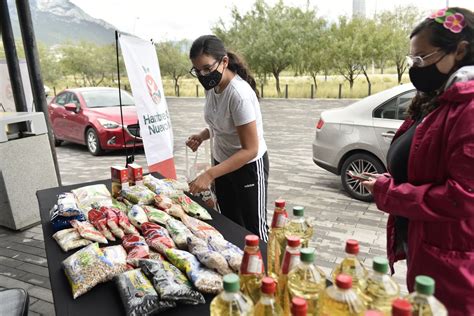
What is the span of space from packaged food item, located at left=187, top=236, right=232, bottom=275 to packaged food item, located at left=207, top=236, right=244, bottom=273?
19 millimetres

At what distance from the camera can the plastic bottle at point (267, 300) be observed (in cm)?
91

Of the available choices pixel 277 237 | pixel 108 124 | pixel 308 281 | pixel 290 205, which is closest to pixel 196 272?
pixel 277 237


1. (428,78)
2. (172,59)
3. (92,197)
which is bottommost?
(92,197)

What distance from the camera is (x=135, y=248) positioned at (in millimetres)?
1674

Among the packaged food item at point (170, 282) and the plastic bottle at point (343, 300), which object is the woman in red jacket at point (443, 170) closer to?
the plastic bottle at point (343, 300)

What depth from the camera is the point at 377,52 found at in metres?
24.7

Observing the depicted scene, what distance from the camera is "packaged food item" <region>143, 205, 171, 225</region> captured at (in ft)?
6.48

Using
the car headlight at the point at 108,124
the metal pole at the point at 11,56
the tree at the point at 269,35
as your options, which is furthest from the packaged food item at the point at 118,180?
the tree at the point at 269,35

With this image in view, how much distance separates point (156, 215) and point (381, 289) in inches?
53.2

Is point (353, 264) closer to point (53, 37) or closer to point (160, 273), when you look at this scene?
point (160, 273)

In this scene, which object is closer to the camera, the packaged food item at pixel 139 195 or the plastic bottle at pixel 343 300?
the plastic bottle at pixel 343 300

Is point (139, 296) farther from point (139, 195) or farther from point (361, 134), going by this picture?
point (361, 134)

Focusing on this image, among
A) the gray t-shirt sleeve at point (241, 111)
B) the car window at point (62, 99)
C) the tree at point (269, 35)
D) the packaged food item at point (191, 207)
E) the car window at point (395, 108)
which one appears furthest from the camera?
the tree at point (269, 35)

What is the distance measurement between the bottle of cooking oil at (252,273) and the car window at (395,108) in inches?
157
